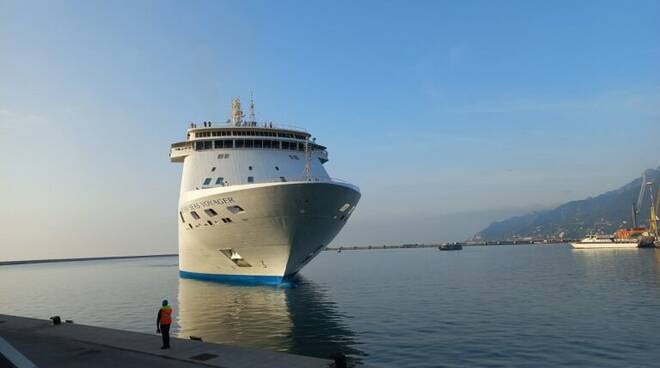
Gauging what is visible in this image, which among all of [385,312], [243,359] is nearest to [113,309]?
[385,312]

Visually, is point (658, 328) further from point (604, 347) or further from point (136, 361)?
point (136, 361)

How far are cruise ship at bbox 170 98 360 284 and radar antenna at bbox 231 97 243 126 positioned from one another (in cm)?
504

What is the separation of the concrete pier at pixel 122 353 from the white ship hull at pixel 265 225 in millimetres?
13255

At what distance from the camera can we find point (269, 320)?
2133 cm

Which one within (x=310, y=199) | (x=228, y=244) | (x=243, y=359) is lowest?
(x=243, y=359)

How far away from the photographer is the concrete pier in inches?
400

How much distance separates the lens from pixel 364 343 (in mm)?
16609

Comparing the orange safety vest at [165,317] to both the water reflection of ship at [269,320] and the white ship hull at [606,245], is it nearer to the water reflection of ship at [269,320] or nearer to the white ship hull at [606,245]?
the water reflection of ship at [269,320]

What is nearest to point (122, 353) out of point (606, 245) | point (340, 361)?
point (340, 361)

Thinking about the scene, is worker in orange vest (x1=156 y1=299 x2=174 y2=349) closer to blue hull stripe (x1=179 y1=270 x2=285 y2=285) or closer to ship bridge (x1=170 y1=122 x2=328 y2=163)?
blue hull stripe (x1=179 y1=270 x2=285 y2=285)

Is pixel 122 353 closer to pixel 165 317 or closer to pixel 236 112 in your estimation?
pixel 165 317

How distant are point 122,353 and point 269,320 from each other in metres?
10.3

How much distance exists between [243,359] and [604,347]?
13.1 meters

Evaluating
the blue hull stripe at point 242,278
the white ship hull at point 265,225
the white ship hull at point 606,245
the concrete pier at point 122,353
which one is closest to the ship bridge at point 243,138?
the white ship hull at point 265,225
